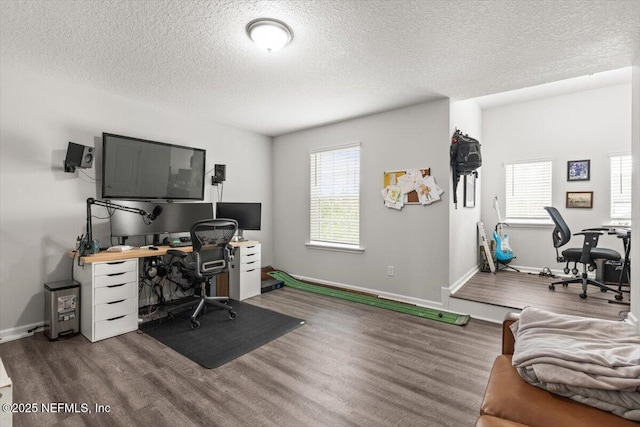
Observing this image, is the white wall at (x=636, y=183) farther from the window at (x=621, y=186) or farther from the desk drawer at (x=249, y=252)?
the desk drawer at (x=249, y=252)

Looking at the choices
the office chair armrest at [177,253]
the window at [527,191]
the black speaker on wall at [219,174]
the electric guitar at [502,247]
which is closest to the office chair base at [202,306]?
the office chair armrest at [177,253]

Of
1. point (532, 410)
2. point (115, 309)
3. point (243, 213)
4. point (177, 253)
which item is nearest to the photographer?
→ point (532, 410)

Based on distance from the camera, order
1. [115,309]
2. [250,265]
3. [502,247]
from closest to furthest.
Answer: [115,309] < [250,265] < [502,247]

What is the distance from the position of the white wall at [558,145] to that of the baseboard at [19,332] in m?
Answer: 6.35

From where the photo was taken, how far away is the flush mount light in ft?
6.80

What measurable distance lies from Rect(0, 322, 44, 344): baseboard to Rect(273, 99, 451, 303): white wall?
321 centimetres

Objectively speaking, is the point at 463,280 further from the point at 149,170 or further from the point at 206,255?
the point at 149,170

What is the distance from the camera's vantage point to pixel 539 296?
355 cm

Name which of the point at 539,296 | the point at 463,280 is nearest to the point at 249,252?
the point at 463,280

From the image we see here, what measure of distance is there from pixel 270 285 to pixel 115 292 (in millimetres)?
2059

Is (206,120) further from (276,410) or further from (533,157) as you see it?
(533,157)

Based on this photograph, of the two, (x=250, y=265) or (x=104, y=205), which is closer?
(x=104, y=205)

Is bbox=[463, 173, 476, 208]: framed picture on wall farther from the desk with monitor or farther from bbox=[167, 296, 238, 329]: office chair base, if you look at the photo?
the desk with monitor

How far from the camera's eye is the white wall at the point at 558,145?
4.29 m
